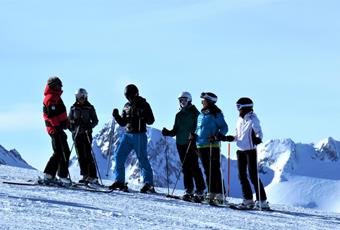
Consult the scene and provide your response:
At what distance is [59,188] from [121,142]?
174cm

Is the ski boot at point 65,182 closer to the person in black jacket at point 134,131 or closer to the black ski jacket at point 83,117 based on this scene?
the person in black jacket at point 134,131

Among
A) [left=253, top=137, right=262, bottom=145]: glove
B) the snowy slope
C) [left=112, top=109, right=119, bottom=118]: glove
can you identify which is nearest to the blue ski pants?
[left=112, top=109, right=119, bottom=118]: glove

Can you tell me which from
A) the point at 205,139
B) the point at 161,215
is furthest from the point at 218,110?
the point at 161,215

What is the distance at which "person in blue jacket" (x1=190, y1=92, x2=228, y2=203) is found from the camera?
13.7m

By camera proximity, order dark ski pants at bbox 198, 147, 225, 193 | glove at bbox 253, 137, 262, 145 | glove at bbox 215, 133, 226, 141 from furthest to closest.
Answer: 1. dark ski pants at bbox 198, 147, 225, 193
2. glove at bbox 215, 133, 226, 141
3. glove at bbox 253, 137, 262, 145

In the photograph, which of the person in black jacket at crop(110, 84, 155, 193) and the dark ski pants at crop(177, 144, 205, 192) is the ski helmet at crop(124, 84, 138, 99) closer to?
the person in black jacket at crop(110, 84, 155, 193)

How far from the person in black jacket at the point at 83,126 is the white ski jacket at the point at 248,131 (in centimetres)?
305

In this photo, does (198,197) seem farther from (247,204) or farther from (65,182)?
(65,182)

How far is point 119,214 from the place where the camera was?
10.0 meters

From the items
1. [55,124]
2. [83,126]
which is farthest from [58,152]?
[83,126]

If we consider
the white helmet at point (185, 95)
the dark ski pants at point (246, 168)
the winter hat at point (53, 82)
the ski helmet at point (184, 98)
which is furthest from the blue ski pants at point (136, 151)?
the dark ski pants at point (246, 168)

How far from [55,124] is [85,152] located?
1.54 meters

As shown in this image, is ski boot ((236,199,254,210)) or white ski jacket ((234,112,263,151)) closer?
white ski jacket ((234,112,263,151))

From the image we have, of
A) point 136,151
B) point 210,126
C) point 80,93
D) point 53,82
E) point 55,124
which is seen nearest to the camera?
point 210,126
